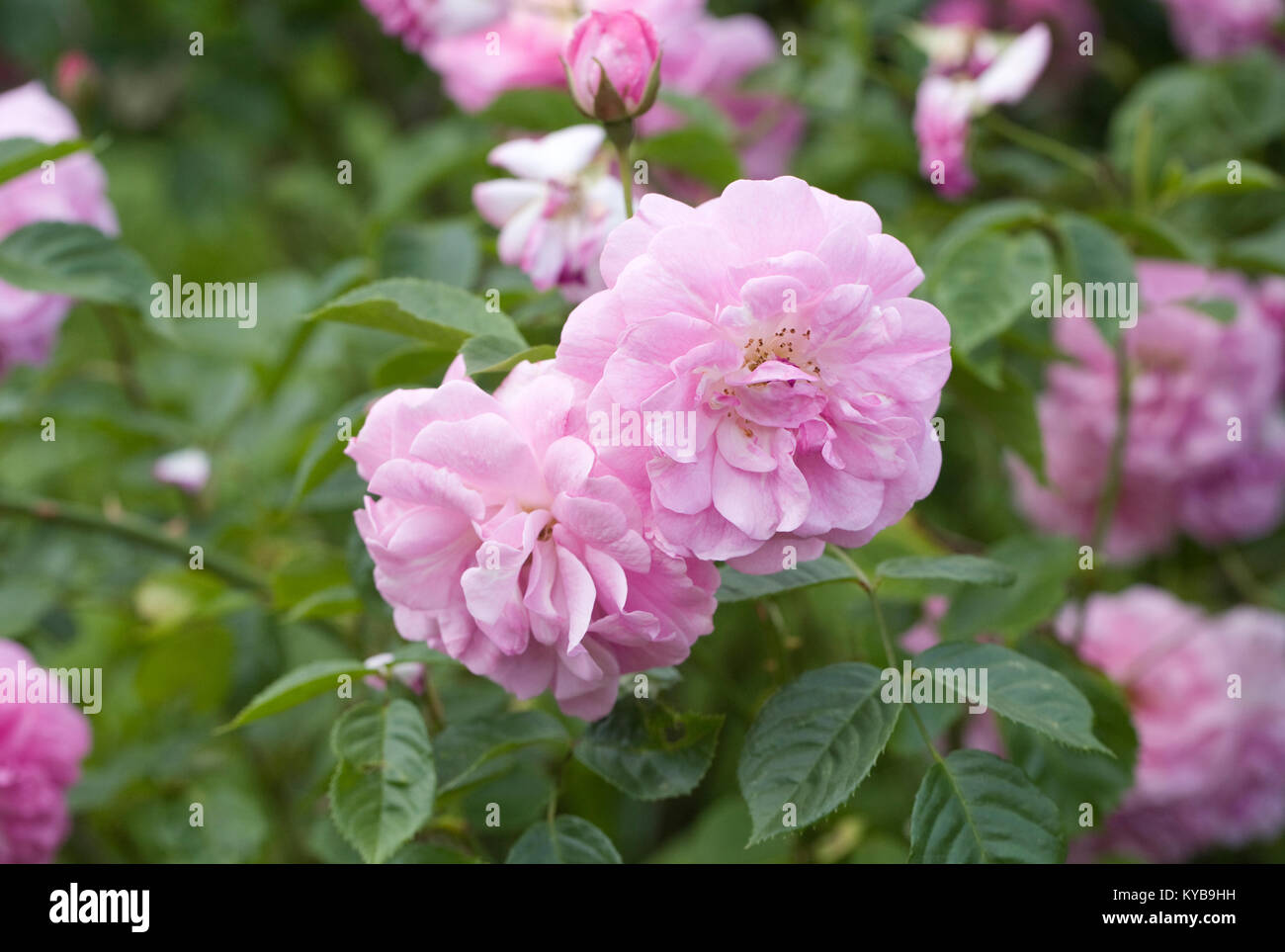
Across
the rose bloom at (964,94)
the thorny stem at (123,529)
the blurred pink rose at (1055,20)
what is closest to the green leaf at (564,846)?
the thorny stem at (123,529)

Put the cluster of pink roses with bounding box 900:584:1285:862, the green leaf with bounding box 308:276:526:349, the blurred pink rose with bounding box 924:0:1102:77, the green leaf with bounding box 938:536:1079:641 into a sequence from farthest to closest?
the blurred pink rose with bounding box 924:0:1102:77, the cluster of pink roses with bounding box 900:584:1285:862, the green leaf with bounding box 938:536:1079:641, the green leaf with bounding box 308:276:526:349

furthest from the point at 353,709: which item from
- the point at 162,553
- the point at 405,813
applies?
the point at 162,553

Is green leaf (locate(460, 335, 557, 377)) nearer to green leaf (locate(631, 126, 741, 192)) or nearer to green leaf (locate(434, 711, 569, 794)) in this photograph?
green leaf (locate(434, 711, 569, 794))

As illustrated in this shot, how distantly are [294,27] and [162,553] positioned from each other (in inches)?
39.4

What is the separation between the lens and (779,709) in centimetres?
69

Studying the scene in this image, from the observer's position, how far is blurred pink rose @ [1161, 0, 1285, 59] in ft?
4.75

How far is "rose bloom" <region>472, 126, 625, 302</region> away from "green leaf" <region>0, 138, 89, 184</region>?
0.28 meters

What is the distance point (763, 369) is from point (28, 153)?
1.82 ft

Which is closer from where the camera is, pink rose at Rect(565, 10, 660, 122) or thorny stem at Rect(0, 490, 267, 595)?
pink rose at Rect(565, 10, 660, 122)

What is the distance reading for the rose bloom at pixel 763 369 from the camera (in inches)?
23.5

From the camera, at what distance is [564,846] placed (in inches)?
28.4

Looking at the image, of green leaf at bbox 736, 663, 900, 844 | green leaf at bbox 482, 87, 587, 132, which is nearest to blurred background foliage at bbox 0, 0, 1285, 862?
green leaf at bbox 482, 87, 587, 132
